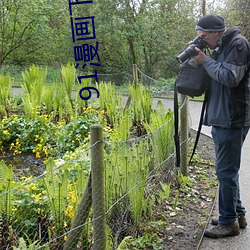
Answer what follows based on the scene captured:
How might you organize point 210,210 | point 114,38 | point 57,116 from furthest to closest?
point 114,38
point 57,116
point 210,210

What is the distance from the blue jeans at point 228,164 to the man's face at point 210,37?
643 mm

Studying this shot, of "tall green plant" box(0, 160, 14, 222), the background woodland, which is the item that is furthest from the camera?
the background woodland

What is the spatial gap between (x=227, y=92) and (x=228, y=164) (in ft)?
1.83

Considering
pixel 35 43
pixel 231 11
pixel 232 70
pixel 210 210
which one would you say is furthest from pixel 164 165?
pixel 35 43

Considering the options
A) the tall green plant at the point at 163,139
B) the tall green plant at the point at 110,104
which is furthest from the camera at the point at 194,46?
the tall green plant at the point at 110,104

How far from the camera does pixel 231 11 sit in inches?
519

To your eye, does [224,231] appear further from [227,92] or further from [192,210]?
[227,92]

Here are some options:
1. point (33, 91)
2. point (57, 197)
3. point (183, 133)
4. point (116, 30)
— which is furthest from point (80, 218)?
point (116, 30)

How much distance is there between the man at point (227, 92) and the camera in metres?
2.63

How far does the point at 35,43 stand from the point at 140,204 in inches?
554

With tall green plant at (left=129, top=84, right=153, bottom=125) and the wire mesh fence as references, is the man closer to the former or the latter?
the wire mesh fence

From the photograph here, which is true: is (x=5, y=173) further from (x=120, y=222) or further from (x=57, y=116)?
(x=57, y=116)

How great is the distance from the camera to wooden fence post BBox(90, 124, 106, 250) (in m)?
2.19

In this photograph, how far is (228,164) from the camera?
2.87 meters
